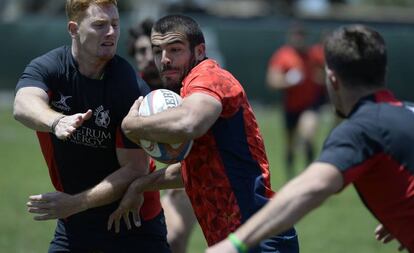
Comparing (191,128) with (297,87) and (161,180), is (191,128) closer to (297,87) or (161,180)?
(161,180)

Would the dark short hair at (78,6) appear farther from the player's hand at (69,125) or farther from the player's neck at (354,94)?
the player's neck at (354,94)

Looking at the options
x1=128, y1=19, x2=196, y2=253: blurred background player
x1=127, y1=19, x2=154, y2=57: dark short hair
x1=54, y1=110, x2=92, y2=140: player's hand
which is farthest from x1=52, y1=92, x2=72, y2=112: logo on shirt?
x1=127, y1=19, x2=154, y2=57: dark short hair

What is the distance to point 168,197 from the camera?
879 cm

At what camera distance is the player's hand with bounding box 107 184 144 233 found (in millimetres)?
6023

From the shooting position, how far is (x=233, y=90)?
17.9ft

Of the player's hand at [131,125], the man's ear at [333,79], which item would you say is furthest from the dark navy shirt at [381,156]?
the player's hand at [131,125]

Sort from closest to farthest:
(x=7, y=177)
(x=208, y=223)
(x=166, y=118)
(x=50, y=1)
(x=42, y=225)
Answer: (x=166, y=118) < (x=208, y=223) < (x=42, y=225) < (x=7, y=177) < (x=50, y=1)

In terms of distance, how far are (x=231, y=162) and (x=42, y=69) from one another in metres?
1.38

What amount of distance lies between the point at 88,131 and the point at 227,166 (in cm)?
105

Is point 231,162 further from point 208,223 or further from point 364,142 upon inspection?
point 364,142

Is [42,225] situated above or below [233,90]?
below

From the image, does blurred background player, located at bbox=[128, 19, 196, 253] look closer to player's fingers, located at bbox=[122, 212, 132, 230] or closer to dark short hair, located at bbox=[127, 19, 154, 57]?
dark short hair, located at bbox=[127, 19, 154, 57]

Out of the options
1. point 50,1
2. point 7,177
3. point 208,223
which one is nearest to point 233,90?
point 208,223

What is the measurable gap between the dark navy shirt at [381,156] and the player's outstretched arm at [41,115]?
1.51 meters
